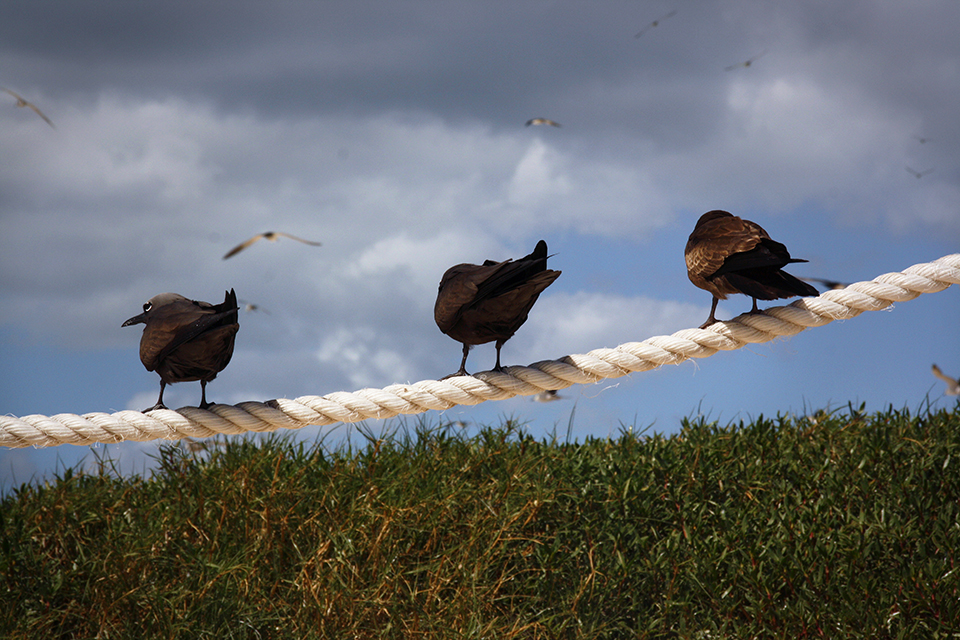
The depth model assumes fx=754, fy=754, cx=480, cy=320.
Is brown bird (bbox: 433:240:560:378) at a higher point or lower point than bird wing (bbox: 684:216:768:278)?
lower

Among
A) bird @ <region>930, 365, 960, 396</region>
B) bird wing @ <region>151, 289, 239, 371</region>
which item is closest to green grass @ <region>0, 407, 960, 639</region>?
bird @ <region>930, 365, 960, 396</region>

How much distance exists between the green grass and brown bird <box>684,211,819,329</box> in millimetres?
1697

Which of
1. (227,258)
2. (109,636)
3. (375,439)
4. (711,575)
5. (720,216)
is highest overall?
(720,216)

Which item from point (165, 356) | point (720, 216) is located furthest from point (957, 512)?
point (165, 356)

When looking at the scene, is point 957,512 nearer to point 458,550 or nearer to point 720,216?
point 720,216

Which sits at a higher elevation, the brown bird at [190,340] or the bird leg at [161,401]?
the brown bird at [190,340]

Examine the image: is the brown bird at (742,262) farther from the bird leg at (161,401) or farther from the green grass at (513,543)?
the bird leg at (161,401)

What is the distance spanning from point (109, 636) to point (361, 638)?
4.32 feet

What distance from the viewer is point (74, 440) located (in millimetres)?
3029

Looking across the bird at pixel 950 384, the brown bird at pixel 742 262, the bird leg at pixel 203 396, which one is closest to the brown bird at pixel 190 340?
the bird leg at pixel 203 396

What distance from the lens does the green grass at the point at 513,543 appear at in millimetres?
3715

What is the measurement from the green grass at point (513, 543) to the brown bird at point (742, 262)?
1697mm

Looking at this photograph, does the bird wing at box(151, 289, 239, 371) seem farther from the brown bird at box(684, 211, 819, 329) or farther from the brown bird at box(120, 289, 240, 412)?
the brown bird at box(684, 211, 819, 329)

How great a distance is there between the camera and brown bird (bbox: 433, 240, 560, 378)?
2.70 metres
